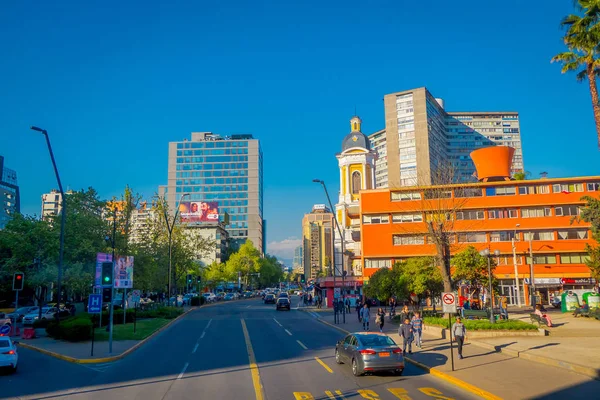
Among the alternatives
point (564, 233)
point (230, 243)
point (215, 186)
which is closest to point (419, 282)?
point (564, 233)

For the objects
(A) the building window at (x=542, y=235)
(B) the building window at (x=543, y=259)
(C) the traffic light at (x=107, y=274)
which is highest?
(A) the building window at (x=542, y=235)

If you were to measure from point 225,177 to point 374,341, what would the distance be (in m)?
160

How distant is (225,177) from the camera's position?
172 m

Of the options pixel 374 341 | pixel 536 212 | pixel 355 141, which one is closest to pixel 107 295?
pixel 374 341

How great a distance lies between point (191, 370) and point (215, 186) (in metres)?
157

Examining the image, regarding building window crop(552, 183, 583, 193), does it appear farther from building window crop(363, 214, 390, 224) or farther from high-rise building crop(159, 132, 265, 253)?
high-rise building crop(159, 132, 265, 253)

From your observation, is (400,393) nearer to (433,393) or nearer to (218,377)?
(433,393)

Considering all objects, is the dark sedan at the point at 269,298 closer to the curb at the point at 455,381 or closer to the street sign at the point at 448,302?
the curb at the point at 455,381

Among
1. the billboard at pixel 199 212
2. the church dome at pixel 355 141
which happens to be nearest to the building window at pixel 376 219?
the church dome at pixel 355 141

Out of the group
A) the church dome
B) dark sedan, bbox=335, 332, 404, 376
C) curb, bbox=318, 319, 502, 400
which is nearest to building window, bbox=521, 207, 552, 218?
the church dome

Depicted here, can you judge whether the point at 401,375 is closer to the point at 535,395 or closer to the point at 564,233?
the point at 535,395

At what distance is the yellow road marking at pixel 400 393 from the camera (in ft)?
40.9

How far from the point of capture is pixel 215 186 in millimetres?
171625

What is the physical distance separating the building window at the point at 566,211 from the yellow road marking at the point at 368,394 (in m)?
58.0
